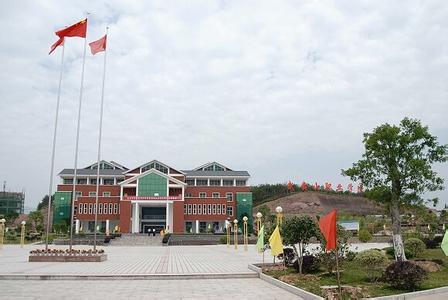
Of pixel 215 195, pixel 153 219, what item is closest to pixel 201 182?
pixel 215 195

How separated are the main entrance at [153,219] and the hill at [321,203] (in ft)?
83.1

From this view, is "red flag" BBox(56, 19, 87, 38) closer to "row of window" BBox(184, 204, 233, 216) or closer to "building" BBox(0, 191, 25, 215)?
"row of window" BBox(184, 204, 233, 216)

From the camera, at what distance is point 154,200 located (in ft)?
171

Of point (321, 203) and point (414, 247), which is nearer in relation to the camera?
point (414, 247)

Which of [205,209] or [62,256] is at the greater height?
[205,209]

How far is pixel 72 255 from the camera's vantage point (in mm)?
18719

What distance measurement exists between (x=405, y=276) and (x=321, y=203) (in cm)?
6894

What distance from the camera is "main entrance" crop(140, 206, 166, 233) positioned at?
179 feet

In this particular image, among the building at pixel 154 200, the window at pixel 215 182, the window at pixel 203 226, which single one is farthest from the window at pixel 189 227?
the window at pixel 215 182

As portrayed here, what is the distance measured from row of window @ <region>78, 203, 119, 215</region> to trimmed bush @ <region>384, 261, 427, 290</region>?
4818 cm

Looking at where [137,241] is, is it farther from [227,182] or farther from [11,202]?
[11,202]

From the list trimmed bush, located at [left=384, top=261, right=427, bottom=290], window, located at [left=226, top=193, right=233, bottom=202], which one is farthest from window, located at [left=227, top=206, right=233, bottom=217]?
trimmed bush, located at [left=384, top=261, right=427, bottom=290]

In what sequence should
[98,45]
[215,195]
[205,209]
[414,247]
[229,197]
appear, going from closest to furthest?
[414,247] < [98,45] < [205,209] < [215,195] < [229,197]

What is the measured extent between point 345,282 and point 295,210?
6503 cm
